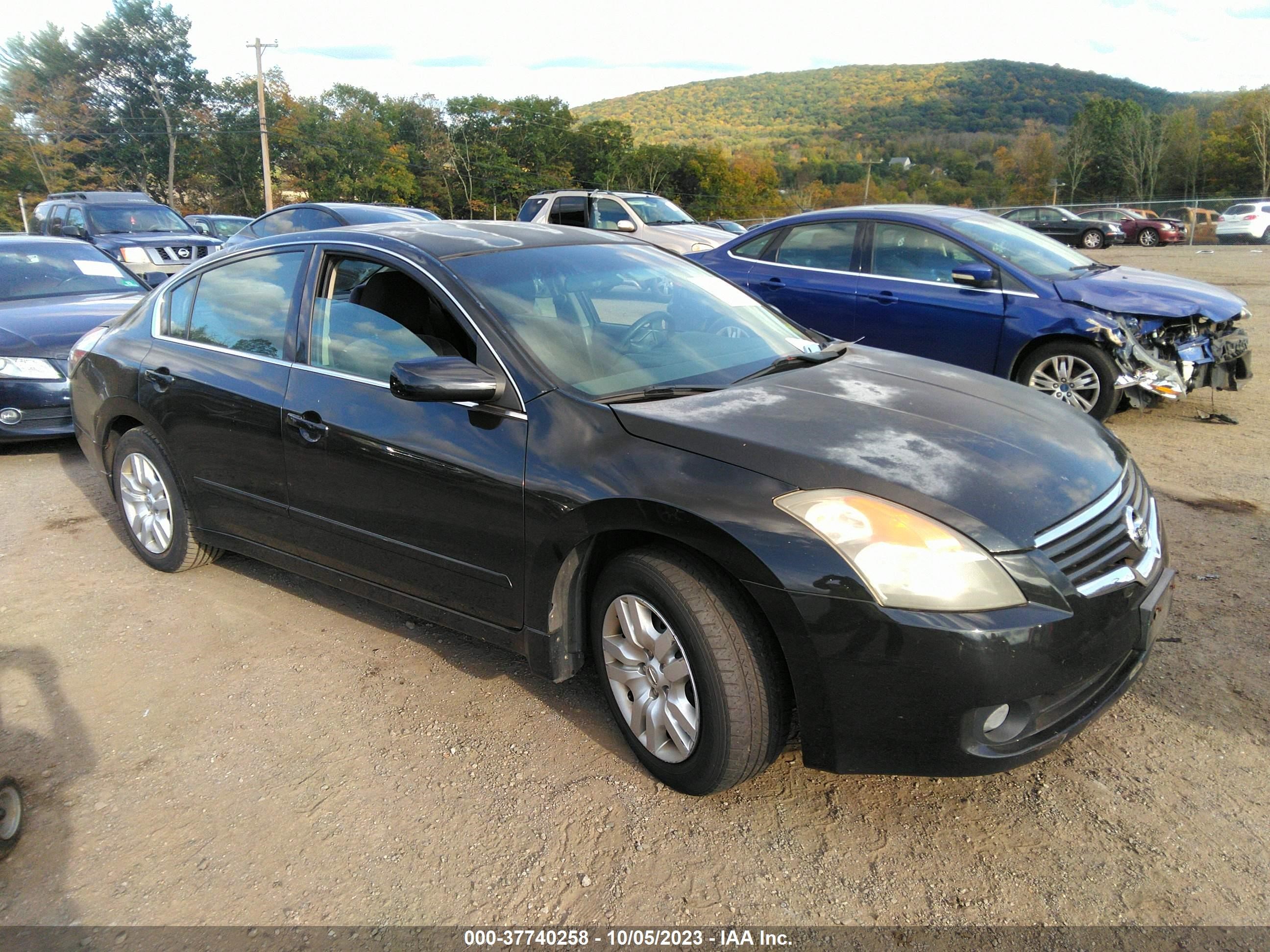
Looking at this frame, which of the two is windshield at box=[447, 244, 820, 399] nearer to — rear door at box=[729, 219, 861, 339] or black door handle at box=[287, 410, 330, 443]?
black door handle at box=[287, 410, 330, 443]

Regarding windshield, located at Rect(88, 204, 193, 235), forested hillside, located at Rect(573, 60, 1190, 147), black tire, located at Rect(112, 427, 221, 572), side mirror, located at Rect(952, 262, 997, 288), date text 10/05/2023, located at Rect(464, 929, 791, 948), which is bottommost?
date text 10/05/2023, located at Rect(464, 929, 791, 948)

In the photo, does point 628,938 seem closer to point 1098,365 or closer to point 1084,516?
point 1084,516

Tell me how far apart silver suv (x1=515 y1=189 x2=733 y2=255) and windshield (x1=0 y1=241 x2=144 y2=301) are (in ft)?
26.7

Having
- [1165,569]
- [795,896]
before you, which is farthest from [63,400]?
[1165,569]

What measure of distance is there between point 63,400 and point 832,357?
19.1 feet

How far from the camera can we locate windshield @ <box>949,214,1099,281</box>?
690cm

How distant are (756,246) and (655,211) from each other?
883 centimetres

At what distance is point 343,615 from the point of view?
Result: 4.08 metres

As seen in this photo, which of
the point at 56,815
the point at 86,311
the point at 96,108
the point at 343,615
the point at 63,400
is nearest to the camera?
the point at 56,815

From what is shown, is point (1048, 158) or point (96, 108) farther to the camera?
point (1048, 158)

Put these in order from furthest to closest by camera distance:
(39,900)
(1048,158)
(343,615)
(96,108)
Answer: (1048,158)
(96,108)
(343,615)
(39,900)

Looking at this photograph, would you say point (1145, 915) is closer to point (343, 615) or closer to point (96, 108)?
point (343, 615)

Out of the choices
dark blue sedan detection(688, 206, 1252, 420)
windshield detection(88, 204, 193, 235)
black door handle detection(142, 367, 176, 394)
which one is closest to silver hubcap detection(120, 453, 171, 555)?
black door handle detection(142, 367, 176, 394)

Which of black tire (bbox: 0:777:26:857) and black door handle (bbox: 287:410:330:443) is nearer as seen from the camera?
black tire (bbox: 0:777:26:857)
